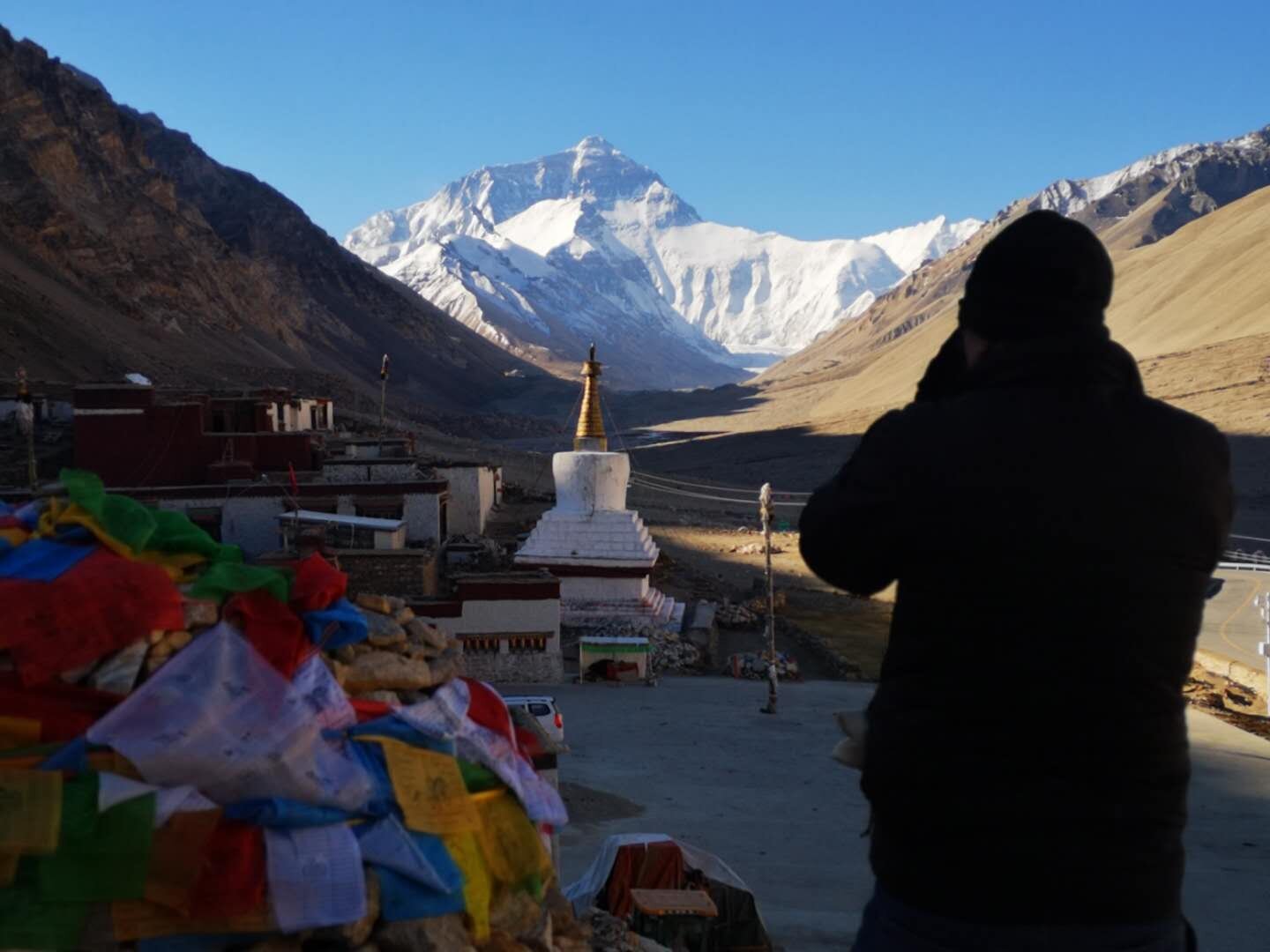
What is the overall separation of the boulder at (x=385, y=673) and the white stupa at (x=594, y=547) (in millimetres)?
13453

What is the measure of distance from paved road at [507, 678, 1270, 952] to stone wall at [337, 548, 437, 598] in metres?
2.16

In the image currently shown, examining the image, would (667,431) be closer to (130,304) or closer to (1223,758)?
(130,304)

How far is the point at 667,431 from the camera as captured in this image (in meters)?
85.1

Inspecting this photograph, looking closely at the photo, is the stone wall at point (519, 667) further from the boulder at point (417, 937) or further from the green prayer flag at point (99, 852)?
the green prayer flag at point (99, 852)

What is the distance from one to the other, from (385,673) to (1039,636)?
8.84 feet

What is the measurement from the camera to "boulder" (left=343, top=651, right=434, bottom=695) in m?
4.00

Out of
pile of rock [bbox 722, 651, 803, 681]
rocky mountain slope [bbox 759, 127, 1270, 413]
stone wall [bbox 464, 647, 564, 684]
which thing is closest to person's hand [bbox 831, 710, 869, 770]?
stone wall [bbox 464, 647, 564, 684]

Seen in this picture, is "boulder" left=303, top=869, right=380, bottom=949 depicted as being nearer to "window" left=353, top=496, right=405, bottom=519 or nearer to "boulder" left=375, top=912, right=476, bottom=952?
"boulder" left=375, top=912, right=476, bottom=952

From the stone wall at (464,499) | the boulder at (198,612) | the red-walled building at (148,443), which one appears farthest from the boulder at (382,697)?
the stone wall at (464,499)

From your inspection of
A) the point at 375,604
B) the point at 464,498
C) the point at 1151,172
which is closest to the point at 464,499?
the point at 464,498

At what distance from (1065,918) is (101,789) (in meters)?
2.53

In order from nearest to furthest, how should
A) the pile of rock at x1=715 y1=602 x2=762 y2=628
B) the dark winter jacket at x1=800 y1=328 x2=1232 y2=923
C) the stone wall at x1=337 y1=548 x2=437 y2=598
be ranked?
the dark winter jacket at x1=800 y1=328 x2=1232 y2=923 < the stone wall at x1=337 y1=548 x2=437 y2=598 < the pile of rock at x1=715 y1=602 x2=762 y2=628

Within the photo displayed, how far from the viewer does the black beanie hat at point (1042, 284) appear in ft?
6.28

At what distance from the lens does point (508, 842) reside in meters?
3.92
